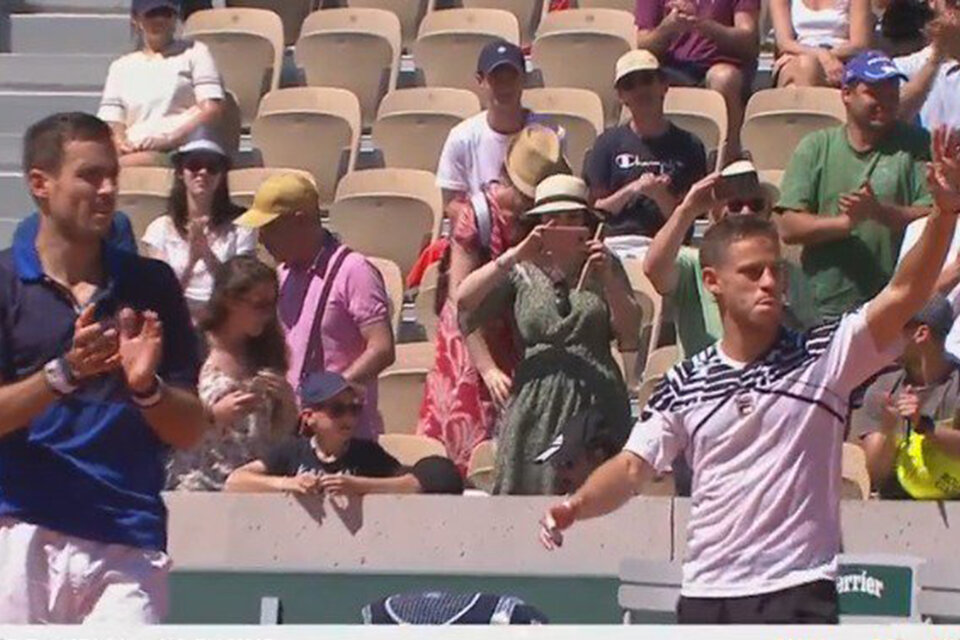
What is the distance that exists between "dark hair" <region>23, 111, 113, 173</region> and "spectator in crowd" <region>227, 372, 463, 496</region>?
101 inches

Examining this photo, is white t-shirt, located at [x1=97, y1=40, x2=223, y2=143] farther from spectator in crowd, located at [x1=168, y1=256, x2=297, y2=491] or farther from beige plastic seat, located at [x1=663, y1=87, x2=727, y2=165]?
spectator in crowd, located at [x1=168, y1=256, x2=297, y2=491]

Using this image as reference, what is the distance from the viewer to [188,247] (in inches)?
397

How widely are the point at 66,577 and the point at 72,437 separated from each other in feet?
0.98

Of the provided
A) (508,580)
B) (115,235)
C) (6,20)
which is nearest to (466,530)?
(508,580)

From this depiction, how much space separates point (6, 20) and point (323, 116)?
2.46 m

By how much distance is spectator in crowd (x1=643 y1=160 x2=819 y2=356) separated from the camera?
29.3ft

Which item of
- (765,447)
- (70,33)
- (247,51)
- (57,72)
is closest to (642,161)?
(247,51)

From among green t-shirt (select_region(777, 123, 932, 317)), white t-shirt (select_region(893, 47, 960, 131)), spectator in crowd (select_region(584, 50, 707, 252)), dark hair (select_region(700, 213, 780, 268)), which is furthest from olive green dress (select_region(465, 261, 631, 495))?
dark hair (select_region(700, 213, 780, 268))

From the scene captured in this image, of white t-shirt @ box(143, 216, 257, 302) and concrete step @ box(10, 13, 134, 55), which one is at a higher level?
concrete step @ box(10, 13, 134, 55)

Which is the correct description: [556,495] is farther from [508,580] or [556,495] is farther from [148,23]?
[148,23]

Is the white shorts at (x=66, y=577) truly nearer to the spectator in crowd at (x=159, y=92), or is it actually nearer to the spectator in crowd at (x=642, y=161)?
the spectator in crowd at (x=642, y=161)

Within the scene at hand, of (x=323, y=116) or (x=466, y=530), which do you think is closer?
(x=466, y=530)

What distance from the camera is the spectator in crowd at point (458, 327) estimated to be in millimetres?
9469
